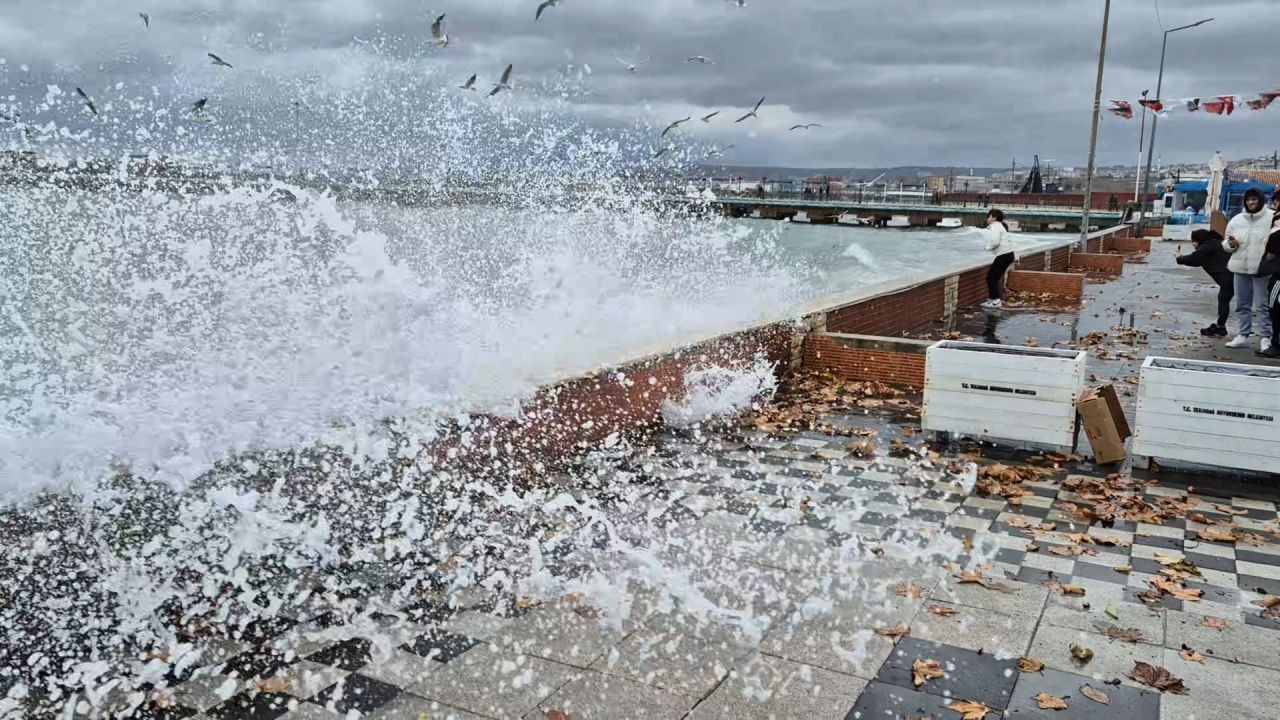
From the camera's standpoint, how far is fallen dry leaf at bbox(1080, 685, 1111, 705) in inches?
155

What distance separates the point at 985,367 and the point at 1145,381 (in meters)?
1.25

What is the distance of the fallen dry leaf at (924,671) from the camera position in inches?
162

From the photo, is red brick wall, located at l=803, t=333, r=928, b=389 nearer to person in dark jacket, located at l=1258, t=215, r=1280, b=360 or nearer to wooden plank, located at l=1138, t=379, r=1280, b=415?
wooden plank, located at l=1138, t=379, r=1280, b=415

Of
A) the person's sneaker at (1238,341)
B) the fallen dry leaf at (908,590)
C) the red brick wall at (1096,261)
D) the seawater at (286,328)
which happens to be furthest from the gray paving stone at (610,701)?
the red brick wall at (1096,261)

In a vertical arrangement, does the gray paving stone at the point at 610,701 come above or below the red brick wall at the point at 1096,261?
below

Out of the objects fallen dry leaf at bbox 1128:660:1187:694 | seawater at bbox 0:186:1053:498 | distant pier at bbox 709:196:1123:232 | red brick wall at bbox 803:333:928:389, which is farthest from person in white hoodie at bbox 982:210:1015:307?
distant pier at bbox 709:196:1123:232

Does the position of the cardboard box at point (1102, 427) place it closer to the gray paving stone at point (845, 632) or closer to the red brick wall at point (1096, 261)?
the gray paving stone at point (845, 632)

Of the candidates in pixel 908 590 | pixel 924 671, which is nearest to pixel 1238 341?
pixel 908 590

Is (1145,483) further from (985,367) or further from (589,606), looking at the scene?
(589,606)

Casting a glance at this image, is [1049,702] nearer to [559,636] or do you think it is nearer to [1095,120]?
[559,636]

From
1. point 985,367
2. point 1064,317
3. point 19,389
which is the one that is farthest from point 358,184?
point 985,367

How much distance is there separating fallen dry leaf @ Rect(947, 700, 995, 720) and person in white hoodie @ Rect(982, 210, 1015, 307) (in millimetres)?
16133

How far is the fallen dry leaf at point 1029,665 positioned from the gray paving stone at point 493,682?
199cm

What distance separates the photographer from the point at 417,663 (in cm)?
421
